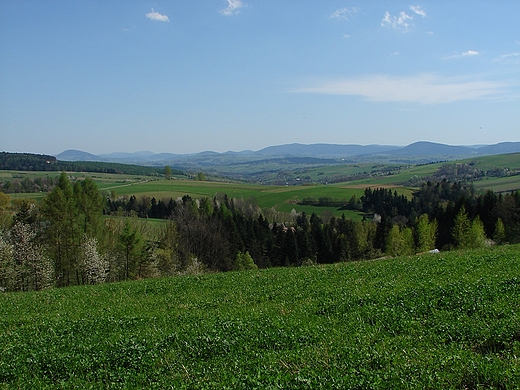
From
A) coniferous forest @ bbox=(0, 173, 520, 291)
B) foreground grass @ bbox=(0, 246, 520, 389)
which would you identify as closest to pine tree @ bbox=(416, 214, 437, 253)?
coniferous forest @ bbox=(0, 173, 520, 291)

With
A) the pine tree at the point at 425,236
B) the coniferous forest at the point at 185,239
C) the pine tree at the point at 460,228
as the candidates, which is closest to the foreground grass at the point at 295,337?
the coniferous forest at the point at 185,239

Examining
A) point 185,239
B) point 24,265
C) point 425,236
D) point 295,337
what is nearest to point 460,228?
point 425,236

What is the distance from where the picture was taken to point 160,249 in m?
60.5

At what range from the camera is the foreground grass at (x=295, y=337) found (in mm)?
8031

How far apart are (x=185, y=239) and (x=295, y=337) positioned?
191 feet

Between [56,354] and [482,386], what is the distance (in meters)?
11.1

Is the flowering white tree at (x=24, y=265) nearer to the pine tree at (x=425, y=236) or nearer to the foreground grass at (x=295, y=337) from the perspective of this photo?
the foreground grass at (x=295, y=337)

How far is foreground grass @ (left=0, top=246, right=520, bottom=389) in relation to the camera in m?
8.03

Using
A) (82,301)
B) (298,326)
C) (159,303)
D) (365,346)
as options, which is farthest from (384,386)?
(82,301)

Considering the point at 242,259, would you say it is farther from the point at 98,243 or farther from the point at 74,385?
the point at 74,385

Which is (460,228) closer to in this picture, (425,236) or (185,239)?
(425,236)

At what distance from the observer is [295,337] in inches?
428

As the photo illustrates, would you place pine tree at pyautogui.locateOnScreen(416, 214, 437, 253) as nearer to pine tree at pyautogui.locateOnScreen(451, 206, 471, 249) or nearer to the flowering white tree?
pine tree at pyautogui.locateOnScreen(451, 206, 471, 249)

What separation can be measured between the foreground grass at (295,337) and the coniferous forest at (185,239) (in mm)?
26414
